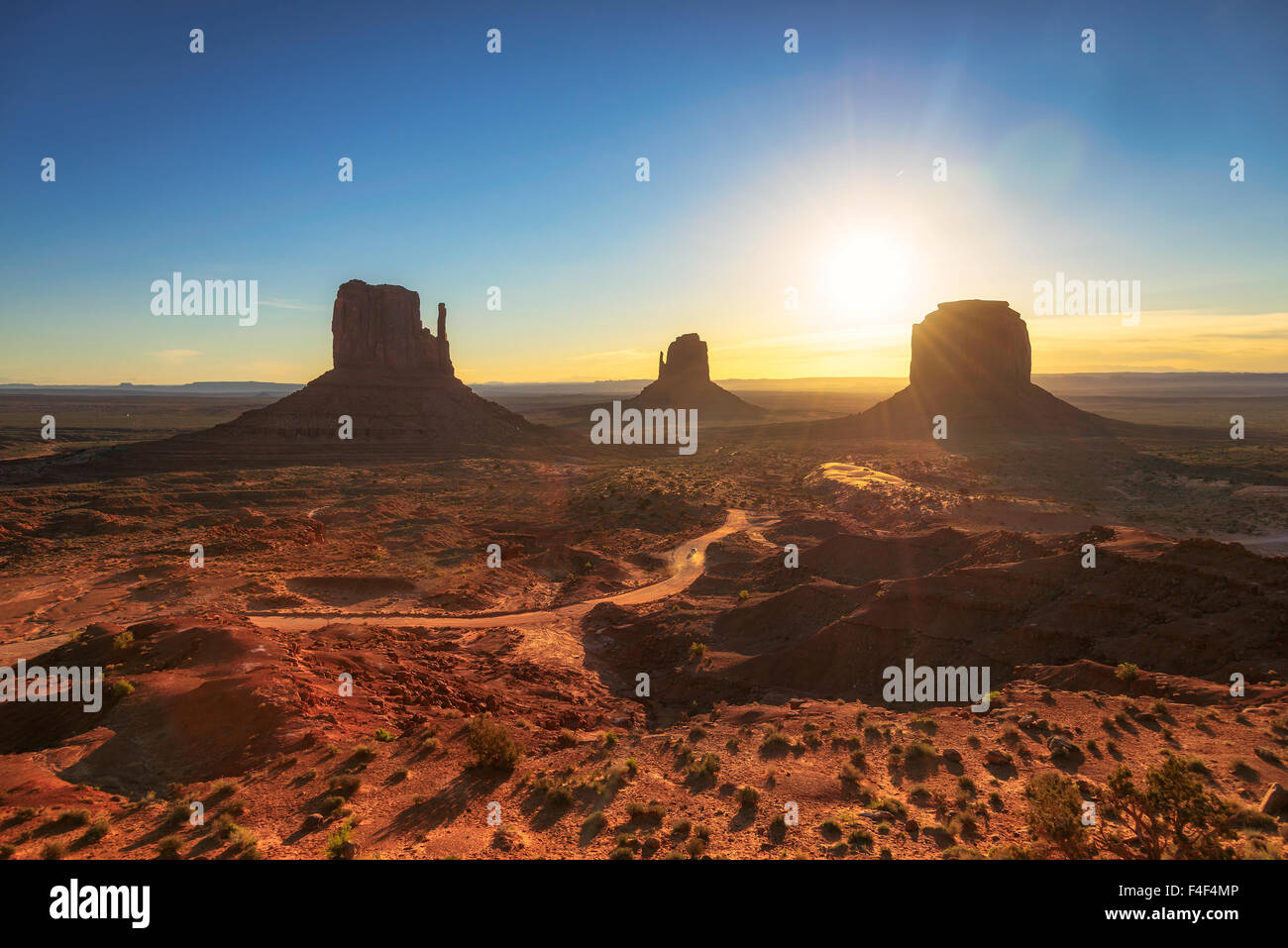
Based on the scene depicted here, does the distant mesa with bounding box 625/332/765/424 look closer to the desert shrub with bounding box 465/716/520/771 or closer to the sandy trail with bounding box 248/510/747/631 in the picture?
the sandy trail with bounding box 248/510/747/631

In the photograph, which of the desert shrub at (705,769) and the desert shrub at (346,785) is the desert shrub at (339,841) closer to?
the desert shrub at (346,785)

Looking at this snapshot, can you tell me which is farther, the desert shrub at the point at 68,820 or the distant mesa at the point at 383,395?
the distant mesa at the point at 383,395

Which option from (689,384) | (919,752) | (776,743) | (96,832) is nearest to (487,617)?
(776,743)

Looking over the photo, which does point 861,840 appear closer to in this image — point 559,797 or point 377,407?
point 559,797

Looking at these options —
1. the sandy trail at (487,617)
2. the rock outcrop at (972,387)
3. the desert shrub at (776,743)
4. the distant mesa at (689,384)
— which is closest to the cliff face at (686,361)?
the distant mesa at (689,384)

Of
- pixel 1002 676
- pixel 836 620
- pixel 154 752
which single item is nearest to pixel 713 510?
pixel 836 620

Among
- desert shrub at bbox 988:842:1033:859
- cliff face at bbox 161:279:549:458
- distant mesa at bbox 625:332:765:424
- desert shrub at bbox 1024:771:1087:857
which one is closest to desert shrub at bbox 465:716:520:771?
desert shrub at bbox 988:842:1033:859
